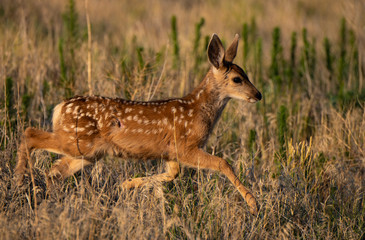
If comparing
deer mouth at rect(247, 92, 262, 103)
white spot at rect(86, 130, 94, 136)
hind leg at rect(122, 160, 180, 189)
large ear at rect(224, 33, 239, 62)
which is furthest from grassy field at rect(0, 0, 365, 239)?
large ear at rect(224, 33, 239, 62)

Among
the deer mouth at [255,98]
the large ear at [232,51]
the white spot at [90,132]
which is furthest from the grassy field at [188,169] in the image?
the large ear at [232,51]

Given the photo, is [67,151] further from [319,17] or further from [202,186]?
[319,17]

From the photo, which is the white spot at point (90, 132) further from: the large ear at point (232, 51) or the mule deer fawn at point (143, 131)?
the large ear at point (232, 51)

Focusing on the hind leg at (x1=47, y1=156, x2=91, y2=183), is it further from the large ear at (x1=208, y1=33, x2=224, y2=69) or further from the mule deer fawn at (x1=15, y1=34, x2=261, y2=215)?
the large ear at (x1=208, y1=33, x2=224, y2=69)

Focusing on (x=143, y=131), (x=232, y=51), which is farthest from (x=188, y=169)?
(x=232, y=51)

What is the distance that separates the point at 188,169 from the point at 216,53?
1.33m

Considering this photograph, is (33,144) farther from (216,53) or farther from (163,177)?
(216,53)

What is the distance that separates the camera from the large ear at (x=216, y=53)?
5.66m

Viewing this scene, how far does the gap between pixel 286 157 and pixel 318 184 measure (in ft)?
1.80

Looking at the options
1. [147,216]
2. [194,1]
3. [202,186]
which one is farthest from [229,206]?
[194,1]

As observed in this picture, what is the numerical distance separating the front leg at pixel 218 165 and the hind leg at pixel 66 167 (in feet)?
3.40

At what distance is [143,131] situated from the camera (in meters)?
5.39

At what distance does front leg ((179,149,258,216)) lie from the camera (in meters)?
5.03

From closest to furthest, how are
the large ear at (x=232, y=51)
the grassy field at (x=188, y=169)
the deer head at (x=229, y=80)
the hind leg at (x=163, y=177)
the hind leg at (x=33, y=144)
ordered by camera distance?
the grassy field at (x=188, y=169)
the hind leg at (x=33, y=144)
the hind leg at (x=163, y=177)
the deer head at (x=229, y=80)
the large ear at (x=232, y=51)
